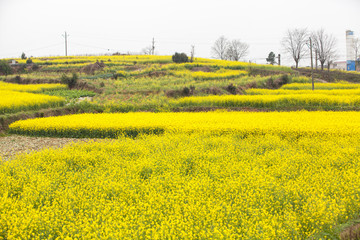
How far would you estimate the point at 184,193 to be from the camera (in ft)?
18.7

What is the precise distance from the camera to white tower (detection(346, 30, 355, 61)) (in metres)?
78.6

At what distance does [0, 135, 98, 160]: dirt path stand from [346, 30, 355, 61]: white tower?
84658 millimetres

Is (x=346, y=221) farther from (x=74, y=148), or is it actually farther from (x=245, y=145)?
(x=74, y=148)

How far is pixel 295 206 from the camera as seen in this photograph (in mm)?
5363

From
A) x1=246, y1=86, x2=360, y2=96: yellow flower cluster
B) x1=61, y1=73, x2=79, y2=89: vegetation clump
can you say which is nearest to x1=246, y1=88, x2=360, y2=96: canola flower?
x1=246, y1=86, x2=360, y2=96: yellow flower cluster

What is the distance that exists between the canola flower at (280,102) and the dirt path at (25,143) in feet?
31.7

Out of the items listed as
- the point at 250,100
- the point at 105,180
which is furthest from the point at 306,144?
the point at 250,100

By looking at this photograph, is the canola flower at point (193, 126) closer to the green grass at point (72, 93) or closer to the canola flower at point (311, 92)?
the green grass at point (72, 93)

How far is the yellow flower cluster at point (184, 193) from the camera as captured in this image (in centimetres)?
463

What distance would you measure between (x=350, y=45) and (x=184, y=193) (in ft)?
294

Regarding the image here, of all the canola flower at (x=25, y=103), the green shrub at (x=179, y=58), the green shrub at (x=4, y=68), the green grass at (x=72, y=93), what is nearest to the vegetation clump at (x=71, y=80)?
the green grass at (x=72, y=93)

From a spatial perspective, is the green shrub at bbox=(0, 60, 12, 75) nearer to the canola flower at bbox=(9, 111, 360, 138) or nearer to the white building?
the canola flower at bbox=(9, 111, 360, 138)

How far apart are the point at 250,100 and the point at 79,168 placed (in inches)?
583

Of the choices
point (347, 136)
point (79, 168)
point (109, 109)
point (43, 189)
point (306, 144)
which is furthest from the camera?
point (109, 109)
